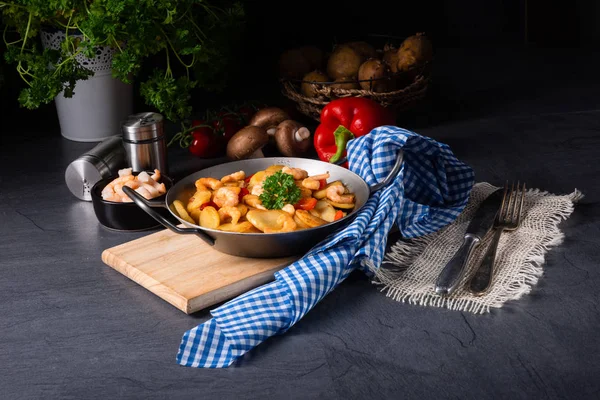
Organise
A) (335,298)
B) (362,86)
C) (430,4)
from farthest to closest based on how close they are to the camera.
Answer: (430,4) < (362,86) < (335,298)

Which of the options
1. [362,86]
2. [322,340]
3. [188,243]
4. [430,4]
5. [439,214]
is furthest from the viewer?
[430,4]

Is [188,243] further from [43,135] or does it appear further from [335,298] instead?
[43,135]

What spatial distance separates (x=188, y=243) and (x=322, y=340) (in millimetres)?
367

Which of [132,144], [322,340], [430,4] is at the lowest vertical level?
[322,340]

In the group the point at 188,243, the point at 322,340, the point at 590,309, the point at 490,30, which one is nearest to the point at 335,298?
the point at 322,340

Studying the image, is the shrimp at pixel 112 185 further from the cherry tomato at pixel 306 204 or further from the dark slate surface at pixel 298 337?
the cherry tomato at pixel 306 204

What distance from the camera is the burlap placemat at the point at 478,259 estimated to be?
1234mm

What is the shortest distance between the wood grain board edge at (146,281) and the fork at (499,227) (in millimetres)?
470

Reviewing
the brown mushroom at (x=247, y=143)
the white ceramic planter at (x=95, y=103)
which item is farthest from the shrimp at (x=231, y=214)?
the white ceramic planter at (x=95, y=103)

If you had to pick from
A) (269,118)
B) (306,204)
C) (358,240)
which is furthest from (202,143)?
(358,240)

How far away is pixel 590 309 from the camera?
1.21 m

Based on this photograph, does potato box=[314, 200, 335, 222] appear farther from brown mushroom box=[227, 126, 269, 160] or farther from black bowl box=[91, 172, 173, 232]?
brown mushroom box=[227, 126, 269, 160]

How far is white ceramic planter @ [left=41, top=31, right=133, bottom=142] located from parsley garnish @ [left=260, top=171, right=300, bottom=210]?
82cm

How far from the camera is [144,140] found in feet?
5.61
